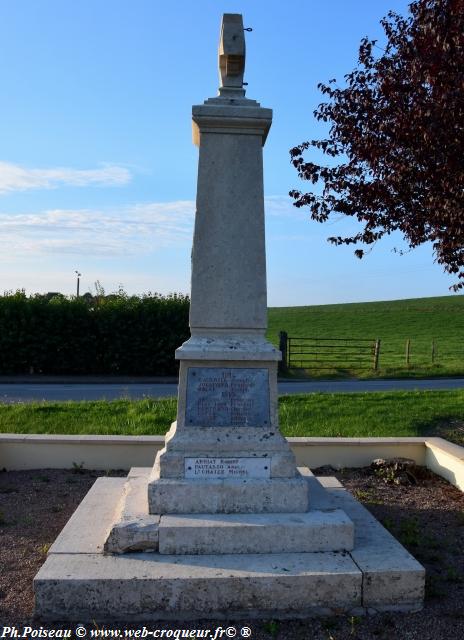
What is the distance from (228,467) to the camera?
14.9 feet

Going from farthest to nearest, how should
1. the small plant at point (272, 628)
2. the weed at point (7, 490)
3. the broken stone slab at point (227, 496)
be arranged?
the weed at point (7, 490) < the broken stone slab at point (227, 496) < the small plant at point (272, 628)

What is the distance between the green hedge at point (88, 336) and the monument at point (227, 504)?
630 inches

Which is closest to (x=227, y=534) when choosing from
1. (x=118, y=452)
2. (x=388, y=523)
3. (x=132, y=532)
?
(x=132, y=532)

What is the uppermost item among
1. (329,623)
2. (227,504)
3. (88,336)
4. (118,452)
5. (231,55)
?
(231,55)

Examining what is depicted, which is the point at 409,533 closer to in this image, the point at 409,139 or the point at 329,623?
the point at 329,623

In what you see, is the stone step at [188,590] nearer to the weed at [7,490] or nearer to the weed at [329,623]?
the weed at [329,623]

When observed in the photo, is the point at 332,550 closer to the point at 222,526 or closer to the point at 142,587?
the point at 222,526

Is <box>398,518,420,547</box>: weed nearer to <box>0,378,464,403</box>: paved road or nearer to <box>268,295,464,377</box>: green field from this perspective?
<box>0,378,464,403</box>: paved road

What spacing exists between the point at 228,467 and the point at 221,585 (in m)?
0.92

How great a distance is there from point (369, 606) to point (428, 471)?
126 inches

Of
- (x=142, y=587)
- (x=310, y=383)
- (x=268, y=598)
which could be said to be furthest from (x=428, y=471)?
(x=310, y=383)

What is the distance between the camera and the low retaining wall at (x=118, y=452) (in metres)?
6.81

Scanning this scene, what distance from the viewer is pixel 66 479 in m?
6.44

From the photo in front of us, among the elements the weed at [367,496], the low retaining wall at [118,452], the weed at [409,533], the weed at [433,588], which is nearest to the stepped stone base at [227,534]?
the weed at [433,588]
